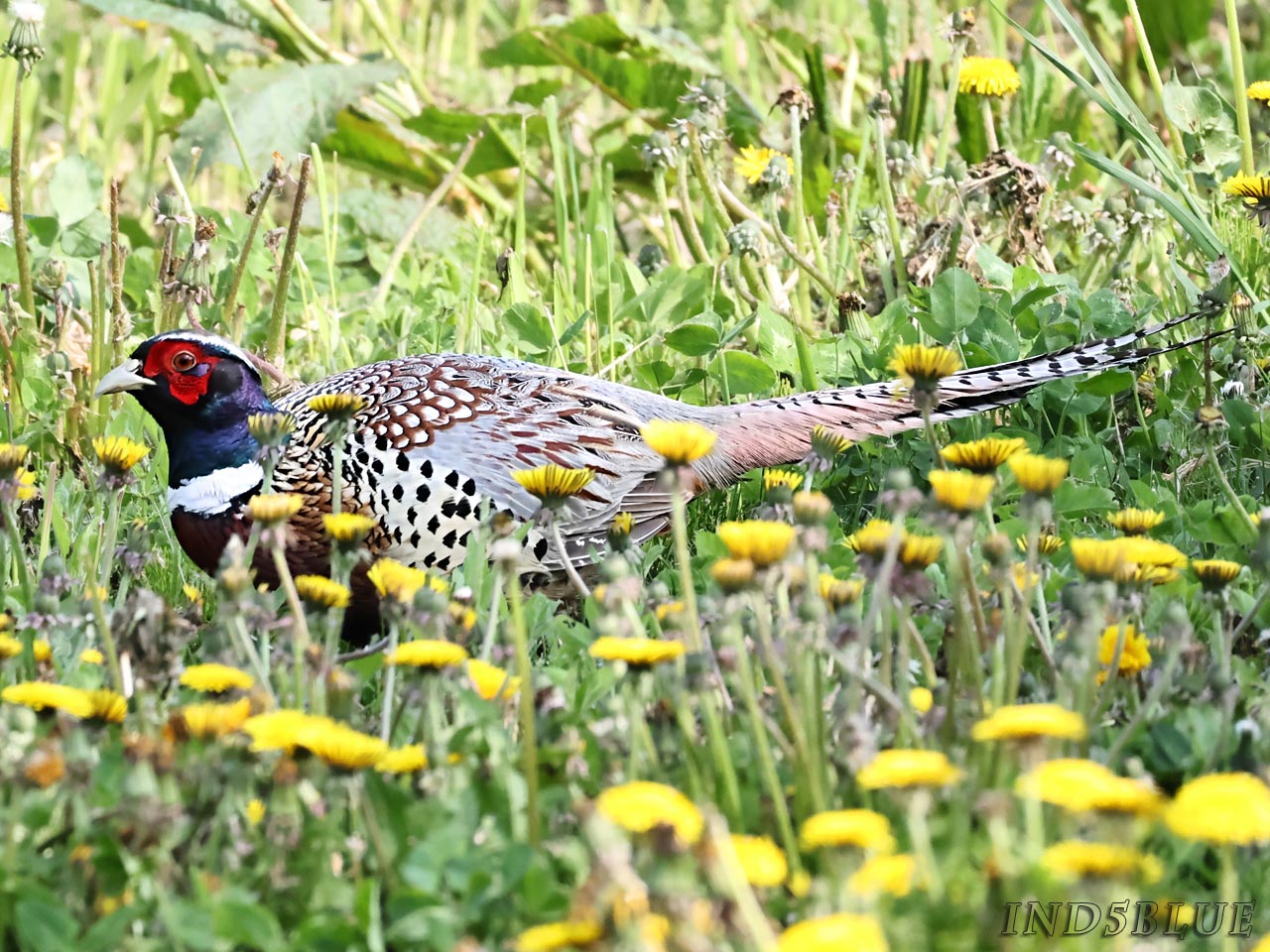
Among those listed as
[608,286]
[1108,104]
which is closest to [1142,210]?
[1108,104]

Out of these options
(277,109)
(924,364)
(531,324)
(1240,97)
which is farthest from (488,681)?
(277,109)

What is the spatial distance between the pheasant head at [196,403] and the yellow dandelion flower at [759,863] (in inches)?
70.9

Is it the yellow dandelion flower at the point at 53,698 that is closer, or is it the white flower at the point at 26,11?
the yellow dandelion flower at the point at 53,698

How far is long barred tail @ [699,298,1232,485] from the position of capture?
3105 millimetres

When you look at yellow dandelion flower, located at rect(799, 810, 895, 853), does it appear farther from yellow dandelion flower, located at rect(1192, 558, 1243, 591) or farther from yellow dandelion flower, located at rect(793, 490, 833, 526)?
yellow dandelion flower, located at rect(1192, 558, 1243, 591)

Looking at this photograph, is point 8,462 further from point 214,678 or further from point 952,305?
point 952,305

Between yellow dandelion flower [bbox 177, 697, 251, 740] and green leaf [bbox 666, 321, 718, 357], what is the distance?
7.09 ft

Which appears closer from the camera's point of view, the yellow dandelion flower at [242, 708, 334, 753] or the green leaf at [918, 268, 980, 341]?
the yellow dandelion flower at [242, 708, 334, 753]

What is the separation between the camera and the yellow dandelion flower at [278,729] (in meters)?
1.60

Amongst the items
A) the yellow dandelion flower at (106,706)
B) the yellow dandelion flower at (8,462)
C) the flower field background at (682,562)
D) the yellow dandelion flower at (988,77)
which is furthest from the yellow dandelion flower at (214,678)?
the yellow dandelion flower at (988,77)

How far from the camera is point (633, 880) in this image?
1.27m

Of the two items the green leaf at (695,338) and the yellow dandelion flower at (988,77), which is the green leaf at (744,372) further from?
the yellow dandelion flower at (988,77)

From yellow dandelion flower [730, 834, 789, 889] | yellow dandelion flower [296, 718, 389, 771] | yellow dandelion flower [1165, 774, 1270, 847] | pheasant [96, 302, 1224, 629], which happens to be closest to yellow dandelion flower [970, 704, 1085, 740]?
yellow dandelion flower [1165, 774, 1270, 847]

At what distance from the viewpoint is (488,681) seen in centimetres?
196
